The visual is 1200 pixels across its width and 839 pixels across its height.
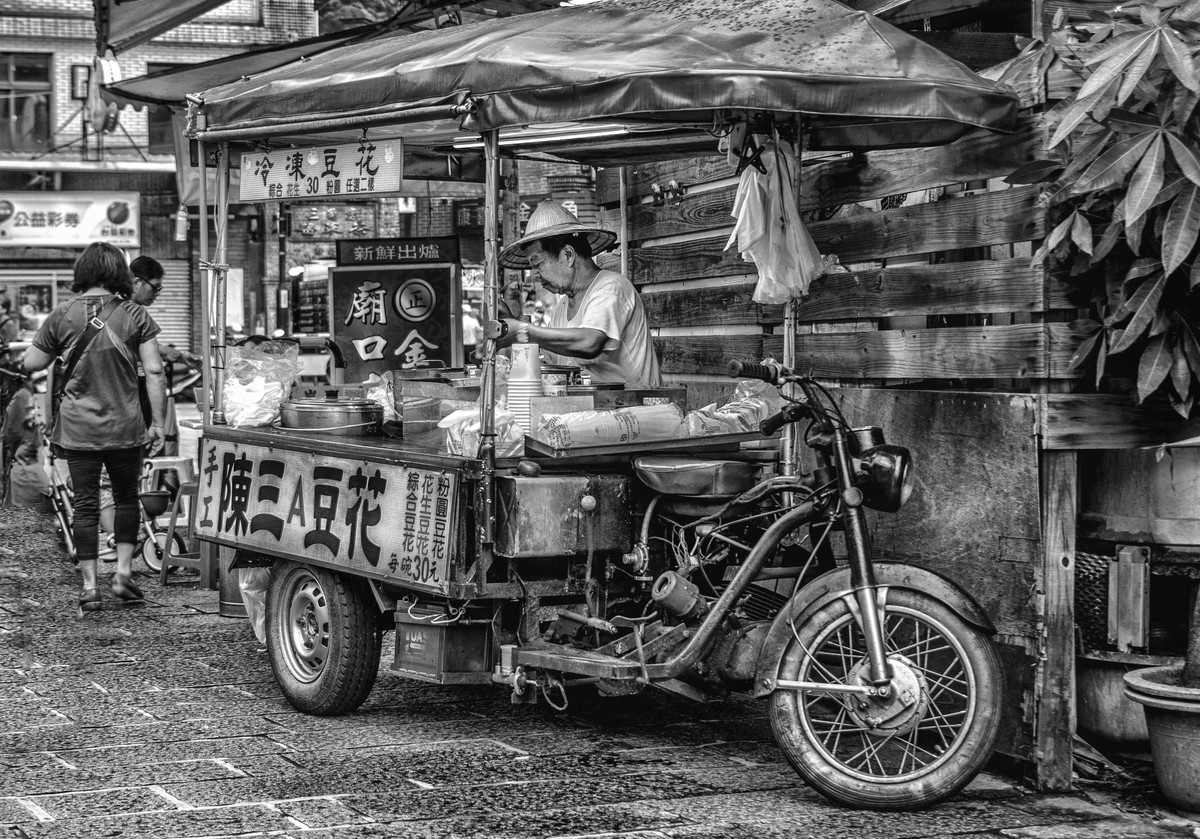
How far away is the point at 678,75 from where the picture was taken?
505cm

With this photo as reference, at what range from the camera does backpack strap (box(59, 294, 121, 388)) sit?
28.7 ft

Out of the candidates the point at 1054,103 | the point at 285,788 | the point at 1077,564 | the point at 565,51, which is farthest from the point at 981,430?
the point at 285,788

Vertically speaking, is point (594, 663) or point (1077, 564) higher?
point (1077, 564)

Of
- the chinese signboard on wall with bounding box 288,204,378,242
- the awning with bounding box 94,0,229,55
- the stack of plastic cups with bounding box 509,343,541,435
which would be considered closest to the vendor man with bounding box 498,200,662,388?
the stack of plastic cups with bounding box 509,343,541,435

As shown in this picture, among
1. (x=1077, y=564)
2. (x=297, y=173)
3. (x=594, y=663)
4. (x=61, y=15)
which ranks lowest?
(x=594, y=663)

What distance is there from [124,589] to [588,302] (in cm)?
408

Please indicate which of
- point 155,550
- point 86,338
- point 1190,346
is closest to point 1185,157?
point 1190,346

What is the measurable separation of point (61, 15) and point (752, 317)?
24.8 meters

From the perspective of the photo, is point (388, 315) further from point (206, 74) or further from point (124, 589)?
point (206, 74)

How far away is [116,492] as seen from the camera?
29.7 feet

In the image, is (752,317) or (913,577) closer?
(913,577)

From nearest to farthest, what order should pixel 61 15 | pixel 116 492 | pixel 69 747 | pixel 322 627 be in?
1. pixel 69 747
2. pixel 322 627
3. pixel 116 492
4. pixel 61 15

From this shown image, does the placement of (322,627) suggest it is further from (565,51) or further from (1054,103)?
(1054,103)

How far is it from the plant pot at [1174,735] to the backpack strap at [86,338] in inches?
251
